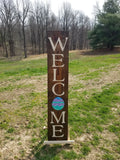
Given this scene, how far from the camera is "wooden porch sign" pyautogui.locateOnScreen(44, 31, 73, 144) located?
1.98m

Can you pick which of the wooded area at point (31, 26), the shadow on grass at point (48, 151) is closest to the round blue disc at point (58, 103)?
the shadow on grass at point (48, 151)

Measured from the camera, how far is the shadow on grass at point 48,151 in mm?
2111

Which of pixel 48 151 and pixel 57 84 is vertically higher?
pixel 57 84

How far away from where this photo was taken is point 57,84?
2.13 metres

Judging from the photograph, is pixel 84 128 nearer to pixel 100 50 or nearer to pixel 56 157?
pixel 56 157

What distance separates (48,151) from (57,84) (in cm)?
119

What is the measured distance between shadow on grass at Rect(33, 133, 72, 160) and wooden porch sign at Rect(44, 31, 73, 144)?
3.5 inches

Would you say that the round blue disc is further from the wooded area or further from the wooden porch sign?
the wooded area

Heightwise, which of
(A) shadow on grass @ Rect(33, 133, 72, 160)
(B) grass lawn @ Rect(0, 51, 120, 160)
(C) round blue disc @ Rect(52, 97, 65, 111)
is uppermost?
(C) round blue disc @ Rect(52, 97, 65, 111)

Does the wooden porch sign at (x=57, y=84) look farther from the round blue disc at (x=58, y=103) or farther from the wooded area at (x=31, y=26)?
the wooded area at (x=31, y=26)

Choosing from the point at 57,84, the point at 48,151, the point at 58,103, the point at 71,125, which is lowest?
the point at 48,151

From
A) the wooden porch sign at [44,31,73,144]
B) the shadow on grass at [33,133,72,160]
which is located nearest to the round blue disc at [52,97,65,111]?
the wooden porch sign at [44,31,73,144]

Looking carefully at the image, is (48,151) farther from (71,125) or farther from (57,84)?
(57,84)

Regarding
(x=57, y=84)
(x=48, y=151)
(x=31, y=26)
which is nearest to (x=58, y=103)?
(x=57, y=84)
